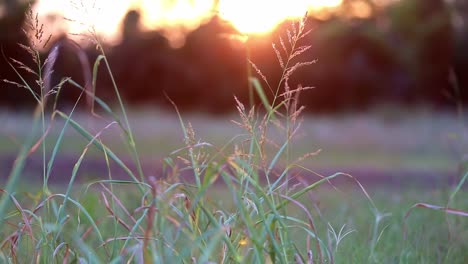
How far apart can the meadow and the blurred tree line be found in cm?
231

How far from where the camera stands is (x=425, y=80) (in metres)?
19.8

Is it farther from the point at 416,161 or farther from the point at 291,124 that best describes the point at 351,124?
the point at 291,124

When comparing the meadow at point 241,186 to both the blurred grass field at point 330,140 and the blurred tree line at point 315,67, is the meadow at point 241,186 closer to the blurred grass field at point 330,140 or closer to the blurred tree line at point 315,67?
the blurred grass field at point 330,140

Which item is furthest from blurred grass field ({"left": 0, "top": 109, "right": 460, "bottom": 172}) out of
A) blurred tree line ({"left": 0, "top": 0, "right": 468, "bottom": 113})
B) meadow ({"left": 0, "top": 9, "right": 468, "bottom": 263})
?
blurred tree line ({"left": 0, "top": 0, "right": 468, "bottom": 113})

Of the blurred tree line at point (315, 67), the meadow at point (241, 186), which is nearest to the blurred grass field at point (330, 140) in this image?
the meadow at point (241, 186)

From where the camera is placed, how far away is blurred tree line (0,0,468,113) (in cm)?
1808

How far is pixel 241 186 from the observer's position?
5.53ft

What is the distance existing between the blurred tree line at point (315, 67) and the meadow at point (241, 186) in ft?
7.56

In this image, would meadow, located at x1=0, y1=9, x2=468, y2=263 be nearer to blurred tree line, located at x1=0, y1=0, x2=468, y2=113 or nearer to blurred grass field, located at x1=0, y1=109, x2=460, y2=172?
blurred grass field, located at x1=0, y1=109, x2=460, y2=172

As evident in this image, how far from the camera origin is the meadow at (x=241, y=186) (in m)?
1.72

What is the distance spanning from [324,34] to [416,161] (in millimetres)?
9528

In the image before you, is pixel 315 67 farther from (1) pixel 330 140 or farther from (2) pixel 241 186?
(2) pixel 241 186

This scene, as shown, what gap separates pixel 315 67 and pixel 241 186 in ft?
57.7

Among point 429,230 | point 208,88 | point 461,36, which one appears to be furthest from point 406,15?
point 429,230
